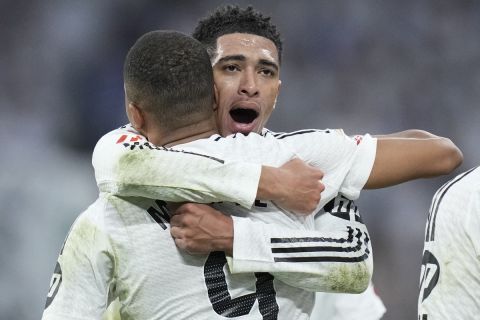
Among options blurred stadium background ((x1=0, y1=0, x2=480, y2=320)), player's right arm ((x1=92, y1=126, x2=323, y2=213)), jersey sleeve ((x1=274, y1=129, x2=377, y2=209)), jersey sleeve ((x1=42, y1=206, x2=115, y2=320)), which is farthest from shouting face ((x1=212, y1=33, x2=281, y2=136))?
blurred stadium background ((x1=0, y1=0, x2=480, y2=320))

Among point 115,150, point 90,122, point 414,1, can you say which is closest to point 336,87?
point 414,1

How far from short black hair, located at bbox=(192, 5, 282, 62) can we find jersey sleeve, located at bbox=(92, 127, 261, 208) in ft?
2.76

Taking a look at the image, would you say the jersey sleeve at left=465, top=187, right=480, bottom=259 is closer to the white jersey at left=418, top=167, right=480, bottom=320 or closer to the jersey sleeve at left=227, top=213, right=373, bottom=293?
the white jersey at left=418, top=167, right=480, bottom=320

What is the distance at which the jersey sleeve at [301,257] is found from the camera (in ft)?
6.90

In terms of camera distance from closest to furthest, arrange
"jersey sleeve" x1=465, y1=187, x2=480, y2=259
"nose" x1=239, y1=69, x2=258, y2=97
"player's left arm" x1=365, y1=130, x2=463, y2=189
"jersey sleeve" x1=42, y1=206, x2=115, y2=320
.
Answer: "jersey sleeve" x1=465, y1=187, x2=480, y2=259, "jersey sleeve" x1=42, y1=206, x2=115, y2=320, "player's left arm" x1=365, y1=130, x2=463, y2=189, "nose" x1=239, y1=69, x2=258, y2=97

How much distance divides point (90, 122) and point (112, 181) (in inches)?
154

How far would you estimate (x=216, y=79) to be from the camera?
280 cm

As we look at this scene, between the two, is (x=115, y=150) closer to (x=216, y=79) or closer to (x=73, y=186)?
(x=216, y=79)

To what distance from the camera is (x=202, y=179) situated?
207 centimetres

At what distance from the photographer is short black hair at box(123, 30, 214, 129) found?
7.04 feet

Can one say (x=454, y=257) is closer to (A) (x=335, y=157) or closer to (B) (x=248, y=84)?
(A) (x=335, y=157)

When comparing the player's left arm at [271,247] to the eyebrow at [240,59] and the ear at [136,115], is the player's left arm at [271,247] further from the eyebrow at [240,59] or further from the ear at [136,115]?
the eyebrow at [240,59]

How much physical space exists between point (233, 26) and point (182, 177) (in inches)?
38.6

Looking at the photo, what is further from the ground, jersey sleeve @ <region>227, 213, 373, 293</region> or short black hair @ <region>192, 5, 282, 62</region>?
short black hair @ <region>192, 5, 282, 62</region>
